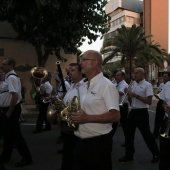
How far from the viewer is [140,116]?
6.21 meters

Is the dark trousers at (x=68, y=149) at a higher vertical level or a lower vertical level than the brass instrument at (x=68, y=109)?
lower

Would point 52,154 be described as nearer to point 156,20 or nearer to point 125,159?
point 125,159

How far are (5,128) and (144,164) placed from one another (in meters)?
2.57

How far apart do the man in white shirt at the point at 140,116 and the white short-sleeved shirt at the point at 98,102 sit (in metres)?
2.75

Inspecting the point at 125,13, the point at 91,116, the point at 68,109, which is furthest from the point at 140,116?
the point at 125,13

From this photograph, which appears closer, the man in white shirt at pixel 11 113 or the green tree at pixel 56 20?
the man in white shirt at pixel 11 113

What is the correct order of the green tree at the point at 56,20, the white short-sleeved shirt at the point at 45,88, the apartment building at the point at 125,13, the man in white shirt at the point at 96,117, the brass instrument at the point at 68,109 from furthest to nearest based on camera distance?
the apartment building at the point at 125,13, the green tree at the point at 56,20, the white short-sleeved shirt at the point at 45,88, the brass instrument at the point at 68,109, the man in white shirt at the point at 96,117

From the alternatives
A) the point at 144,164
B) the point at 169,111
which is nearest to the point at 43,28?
the point at 144,164

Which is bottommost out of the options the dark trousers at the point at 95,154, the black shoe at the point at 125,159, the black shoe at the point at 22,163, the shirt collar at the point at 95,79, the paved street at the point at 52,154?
the paved street at the point at 52,154

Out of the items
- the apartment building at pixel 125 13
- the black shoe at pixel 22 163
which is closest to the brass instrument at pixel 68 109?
the black shoe at pixel 22 163

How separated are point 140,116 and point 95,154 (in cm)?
292

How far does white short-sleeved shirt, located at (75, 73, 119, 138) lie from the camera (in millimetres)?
3377

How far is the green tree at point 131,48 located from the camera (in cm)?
3384

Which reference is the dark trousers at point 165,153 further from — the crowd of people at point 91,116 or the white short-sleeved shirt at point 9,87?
the white short-sleeved shirt at point 9,87
